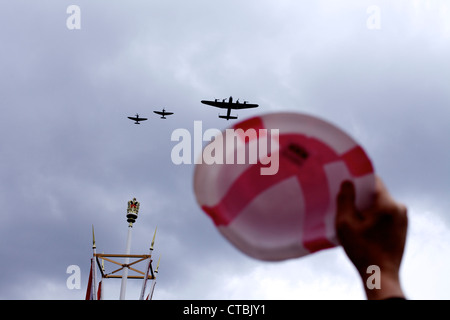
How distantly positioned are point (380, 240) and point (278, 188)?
710 mm

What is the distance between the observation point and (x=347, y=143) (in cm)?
225

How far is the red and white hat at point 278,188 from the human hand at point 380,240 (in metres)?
0.21

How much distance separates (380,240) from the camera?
6.81 feet

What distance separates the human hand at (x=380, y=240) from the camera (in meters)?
2.05

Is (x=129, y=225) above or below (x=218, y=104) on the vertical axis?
below

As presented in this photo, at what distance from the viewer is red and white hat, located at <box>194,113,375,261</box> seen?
233 cm

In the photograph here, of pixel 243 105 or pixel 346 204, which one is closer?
pixel 346 204

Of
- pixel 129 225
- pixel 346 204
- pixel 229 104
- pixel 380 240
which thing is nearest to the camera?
pixel 380 240

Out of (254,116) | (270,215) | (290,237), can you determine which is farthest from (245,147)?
(290,237)

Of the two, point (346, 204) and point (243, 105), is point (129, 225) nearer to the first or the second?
point (346, 204)

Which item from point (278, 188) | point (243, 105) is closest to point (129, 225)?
point (278, 188)

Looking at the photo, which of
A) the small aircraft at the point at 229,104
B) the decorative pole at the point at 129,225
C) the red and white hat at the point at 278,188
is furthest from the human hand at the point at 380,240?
the small aircraft at the point at 229,104
